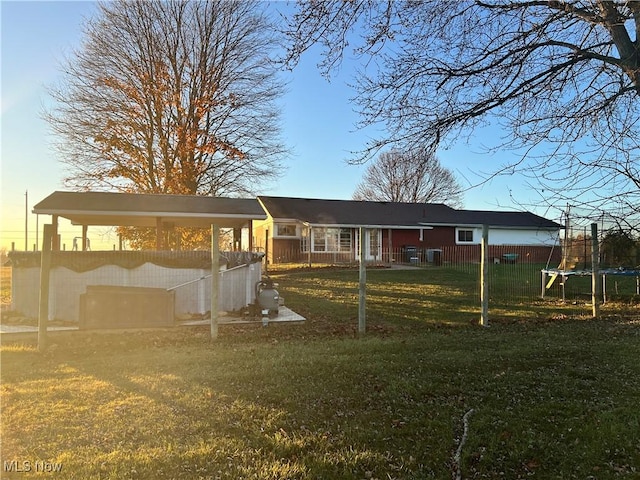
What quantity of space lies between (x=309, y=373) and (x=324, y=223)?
23.2m

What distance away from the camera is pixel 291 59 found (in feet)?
16.6

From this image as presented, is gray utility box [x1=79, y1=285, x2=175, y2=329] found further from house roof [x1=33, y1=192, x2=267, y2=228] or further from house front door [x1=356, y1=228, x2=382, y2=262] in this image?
house front door [x1=356, y1=228, x2=382, y2=262]

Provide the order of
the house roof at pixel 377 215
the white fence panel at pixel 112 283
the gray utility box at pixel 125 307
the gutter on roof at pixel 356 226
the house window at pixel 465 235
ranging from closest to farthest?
the gray utility box at pixel 125 307, the white fence panel at pixel 112 283, the gutter on roof at pixel 356 226, the house roof at pixel 377 215, the house window at pixel 465 235

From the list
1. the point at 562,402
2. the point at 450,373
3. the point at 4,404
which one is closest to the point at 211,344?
the point at 4,404

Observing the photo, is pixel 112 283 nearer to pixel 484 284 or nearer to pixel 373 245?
pixel 484 284

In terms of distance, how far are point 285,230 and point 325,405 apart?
2480 cm

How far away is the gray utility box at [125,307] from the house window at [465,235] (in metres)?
28.1

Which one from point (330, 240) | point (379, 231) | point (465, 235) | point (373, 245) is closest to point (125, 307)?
point (330, 240)

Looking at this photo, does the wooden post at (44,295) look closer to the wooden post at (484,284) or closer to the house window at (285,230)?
the wooden post at (484,284)

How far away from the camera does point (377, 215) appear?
31.7 m

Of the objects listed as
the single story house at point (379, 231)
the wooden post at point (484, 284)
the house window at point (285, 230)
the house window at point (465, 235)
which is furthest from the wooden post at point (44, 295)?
the house window at point (465, 235)

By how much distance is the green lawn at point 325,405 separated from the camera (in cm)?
300

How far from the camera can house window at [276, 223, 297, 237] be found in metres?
28.5

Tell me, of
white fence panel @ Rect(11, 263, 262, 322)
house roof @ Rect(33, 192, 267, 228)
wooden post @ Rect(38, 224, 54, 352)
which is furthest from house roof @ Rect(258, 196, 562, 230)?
wooden post @ Rect(38, 224, 54, 352)
